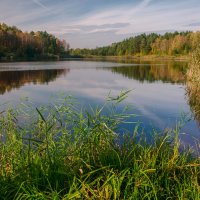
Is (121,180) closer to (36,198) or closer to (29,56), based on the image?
(36,198)

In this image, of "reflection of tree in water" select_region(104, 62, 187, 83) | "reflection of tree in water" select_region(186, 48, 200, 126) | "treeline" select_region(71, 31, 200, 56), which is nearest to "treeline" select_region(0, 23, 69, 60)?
"treeline" select_region(71, 31, 200, 56)

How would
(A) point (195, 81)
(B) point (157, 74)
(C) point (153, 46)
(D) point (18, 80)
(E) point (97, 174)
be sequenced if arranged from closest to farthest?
(E) point (97, 174) → (A) point (195, 81) → (D) point (18, 80) → (B) point (157, 74) → (C) point (153, 46)

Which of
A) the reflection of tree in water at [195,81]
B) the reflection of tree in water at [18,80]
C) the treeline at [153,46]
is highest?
the treeline at [153,46]

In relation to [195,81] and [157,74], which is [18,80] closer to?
[157,74]

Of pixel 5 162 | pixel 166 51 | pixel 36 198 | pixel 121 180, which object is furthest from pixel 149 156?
pixel 166 51

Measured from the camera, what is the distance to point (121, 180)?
12.9 ft

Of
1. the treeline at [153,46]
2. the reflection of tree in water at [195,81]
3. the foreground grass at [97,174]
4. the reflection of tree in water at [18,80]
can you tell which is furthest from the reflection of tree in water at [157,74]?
the treeline at [153,46]

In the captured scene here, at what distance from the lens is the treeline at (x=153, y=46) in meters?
102

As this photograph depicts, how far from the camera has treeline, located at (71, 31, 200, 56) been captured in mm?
102250

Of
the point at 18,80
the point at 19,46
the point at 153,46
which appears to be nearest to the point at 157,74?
the point at 18,80

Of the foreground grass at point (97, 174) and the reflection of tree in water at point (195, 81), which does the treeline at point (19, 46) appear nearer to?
the reflection of tree in water at point (195, 81)

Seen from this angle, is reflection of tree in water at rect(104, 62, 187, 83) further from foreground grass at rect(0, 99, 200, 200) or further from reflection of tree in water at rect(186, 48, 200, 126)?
foreground grass at rect(0, 99, 200, 200)

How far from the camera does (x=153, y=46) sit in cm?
12256

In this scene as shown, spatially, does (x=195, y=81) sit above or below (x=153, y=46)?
below
